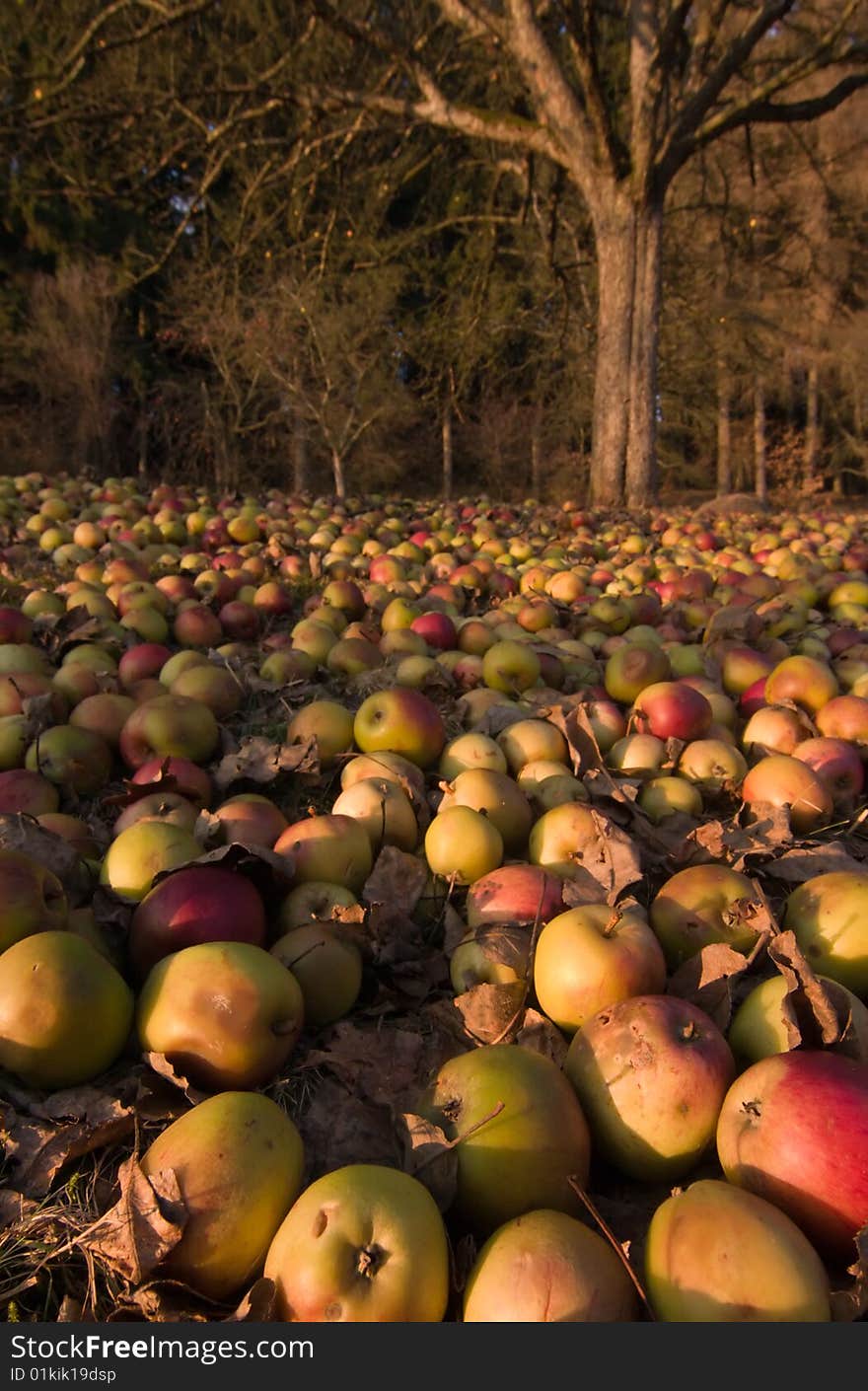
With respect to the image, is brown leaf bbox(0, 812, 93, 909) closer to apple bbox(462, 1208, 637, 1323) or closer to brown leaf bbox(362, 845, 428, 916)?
brown leaf bbox(362, 845, 428, 916)

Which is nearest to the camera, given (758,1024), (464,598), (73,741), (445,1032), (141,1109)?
(141,1109)

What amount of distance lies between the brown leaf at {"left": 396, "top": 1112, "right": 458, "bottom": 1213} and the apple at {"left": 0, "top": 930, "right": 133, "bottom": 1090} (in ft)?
2.12

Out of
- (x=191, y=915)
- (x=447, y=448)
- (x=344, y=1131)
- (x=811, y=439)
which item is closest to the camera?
(x=344, y=1131)

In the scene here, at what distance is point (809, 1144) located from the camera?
1.41m

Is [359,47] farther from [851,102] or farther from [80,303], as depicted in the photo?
[851,102]

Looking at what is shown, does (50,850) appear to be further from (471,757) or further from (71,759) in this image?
(471,757)

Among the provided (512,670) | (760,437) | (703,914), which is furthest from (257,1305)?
(760,437)

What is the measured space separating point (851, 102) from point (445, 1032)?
2465 cm

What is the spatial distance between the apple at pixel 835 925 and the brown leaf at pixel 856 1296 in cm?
80

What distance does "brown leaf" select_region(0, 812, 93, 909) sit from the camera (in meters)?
2.27

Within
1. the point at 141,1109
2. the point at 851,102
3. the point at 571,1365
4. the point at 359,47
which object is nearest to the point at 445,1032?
the point at 141,1109

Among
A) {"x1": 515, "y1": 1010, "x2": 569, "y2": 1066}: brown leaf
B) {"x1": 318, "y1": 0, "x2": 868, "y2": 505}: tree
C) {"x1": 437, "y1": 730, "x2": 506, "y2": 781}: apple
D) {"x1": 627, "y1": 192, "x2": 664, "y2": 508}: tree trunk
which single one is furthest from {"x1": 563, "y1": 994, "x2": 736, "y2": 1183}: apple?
{"x1": 318, "y1": 0, "x2": 868, "y2": 505}: tree

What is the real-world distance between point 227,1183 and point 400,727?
1.86 meters

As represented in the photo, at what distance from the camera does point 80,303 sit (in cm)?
2028
